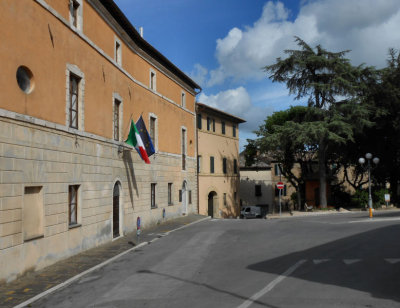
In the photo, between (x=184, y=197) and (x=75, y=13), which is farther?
(x=184, y=197)

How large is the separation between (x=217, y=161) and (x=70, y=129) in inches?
984

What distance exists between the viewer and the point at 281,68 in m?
33.4

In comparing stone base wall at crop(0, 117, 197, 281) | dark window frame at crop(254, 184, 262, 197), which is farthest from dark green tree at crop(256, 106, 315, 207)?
stone base wall at crop(0, 117, 197, 281)

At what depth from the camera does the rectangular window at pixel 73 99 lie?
1388cm

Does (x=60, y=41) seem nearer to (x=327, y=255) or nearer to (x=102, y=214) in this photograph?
(x=102, y=214)

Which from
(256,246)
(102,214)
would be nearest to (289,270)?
(256,246)

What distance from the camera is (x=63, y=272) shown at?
11180 mm

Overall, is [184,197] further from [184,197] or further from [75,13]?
[75,13]

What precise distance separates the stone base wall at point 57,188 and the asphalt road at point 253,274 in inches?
72.7

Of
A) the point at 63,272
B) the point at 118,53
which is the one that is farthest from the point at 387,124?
the point at 63,272

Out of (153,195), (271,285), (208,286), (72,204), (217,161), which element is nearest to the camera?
(271,285)

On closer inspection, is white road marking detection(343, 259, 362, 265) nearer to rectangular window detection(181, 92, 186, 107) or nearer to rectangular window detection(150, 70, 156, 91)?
rectangular window detection(150, 70, 156, 91)

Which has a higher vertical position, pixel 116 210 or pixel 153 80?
pixel 153 80

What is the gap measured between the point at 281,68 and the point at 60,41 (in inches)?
936
